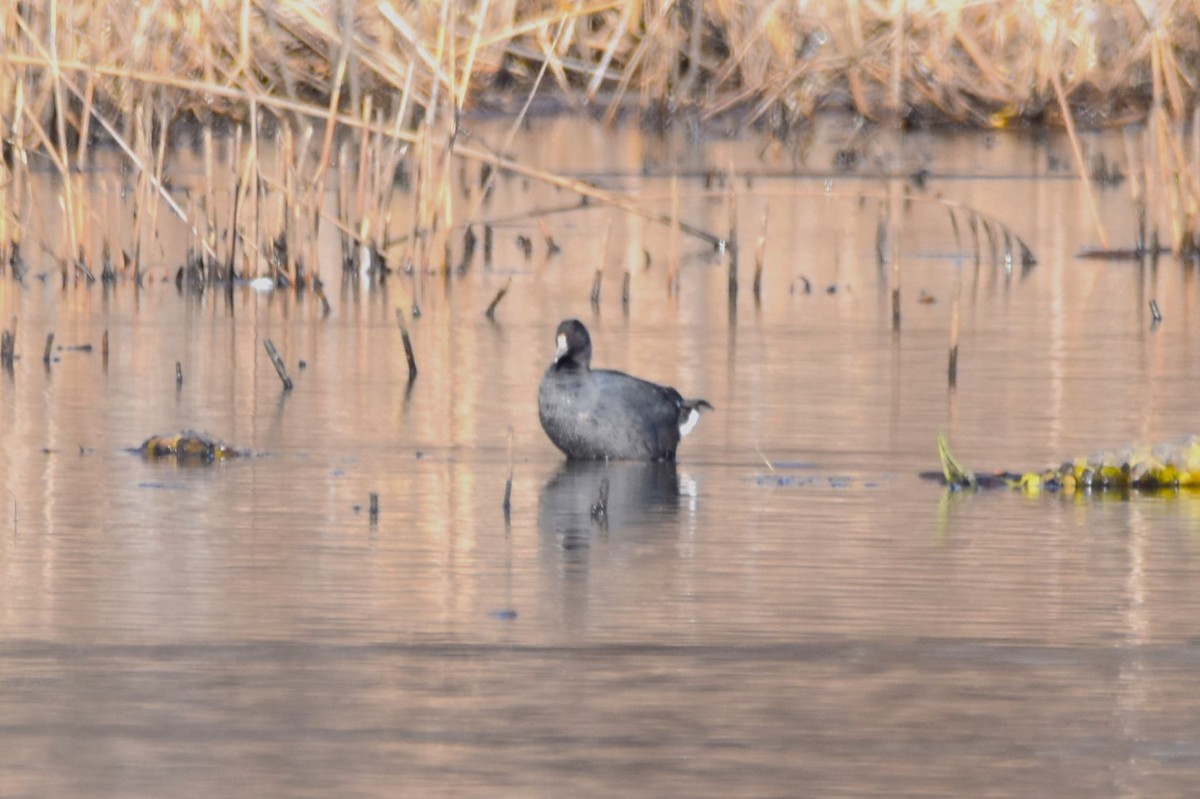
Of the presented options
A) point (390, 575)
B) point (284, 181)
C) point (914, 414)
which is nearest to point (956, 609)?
point (390, 575)

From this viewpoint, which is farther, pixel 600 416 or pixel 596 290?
pixel 596 290

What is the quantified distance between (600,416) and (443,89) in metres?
7.54

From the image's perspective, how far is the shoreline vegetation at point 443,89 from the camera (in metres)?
13.4

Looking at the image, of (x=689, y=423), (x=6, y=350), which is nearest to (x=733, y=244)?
(x=6, y=350)

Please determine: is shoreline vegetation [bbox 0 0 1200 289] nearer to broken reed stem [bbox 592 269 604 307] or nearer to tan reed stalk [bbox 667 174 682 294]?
tan reed stalk [bbox 667 174 682 294]

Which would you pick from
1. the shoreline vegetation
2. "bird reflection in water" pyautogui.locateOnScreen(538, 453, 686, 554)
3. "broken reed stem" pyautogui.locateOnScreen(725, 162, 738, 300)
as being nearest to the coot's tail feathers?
"bird reflection in water" pyautogui.locateOnScreen(538, 453, 686, 554)

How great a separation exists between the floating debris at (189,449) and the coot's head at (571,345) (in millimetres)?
991

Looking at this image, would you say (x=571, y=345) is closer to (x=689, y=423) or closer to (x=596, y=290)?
(x=689, y=423)

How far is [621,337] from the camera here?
39.3 feet

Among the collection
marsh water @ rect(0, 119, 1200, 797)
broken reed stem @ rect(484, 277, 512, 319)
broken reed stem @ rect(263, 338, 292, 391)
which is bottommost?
marsh water @ rect(0, 119, 1200, 797)

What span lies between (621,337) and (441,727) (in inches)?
289

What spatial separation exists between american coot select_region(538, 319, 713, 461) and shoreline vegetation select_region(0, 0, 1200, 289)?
3.44 m

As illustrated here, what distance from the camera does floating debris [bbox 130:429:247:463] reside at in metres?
8.14

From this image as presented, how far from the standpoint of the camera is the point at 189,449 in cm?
816
